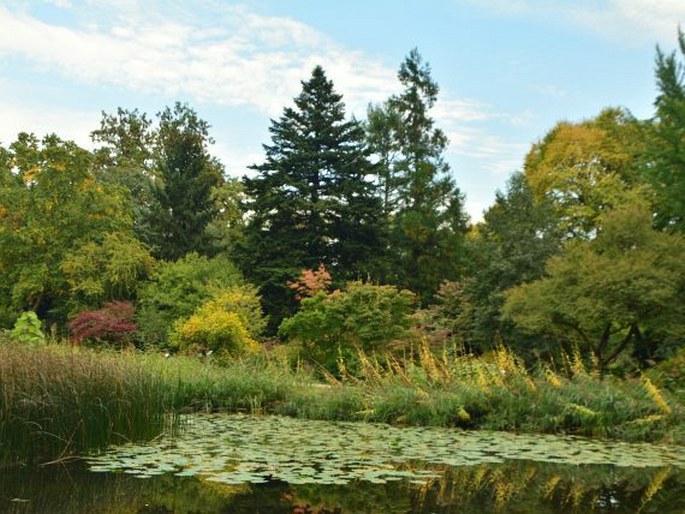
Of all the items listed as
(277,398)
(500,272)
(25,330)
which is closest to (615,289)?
(500,272)

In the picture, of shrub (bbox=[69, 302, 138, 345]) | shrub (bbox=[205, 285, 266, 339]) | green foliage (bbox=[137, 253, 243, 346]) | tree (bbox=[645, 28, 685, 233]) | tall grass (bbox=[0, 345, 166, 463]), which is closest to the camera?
tall grass (bbox=[0, 345, 166, 463])

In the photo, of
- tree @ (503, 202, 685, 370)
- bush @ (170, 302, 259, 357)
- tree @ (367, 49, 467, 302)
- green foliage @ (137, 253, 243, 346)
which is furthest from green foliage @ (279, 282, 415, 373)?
tree @ (367, 49, 467, 302)

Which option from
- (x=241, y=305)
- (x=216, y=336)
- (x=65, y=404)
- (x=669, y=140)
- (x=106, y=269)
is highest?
(x=669, y=140)

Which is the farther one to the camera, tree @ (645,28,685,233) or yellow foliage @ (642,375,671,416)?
tree @ (645,28,685,233)

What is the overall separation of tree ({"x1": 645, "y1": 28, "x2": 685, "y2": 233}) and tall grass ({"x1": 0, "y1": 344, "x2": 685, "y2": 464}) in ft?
19.9

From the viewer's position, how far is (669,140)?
51.1 ft

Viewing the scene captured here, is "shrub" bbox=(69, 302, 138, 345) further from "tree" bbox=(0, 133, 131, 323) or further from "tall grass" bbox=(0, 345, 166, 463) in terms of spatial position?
"tall grass" bbox=(0, 345, 166, 463)

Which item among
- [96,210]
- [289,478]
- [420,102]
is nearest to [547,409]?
[289,478]

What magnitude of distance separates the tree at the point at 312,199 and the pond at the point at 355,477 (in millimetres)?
16694

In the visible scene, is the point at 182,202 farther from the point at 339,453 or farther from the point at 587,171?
the point at 339,453

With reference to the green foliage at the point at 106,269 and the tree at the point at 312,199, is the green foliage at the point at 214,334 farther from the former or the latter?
the tree at the point at 312,199

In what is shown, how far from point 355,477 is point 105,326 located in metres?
15.2

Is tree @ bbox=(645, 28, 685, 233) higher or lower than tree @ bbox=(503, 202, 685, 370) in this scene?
higher

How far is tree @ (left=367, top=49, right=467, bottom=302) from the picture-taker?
29078mm
